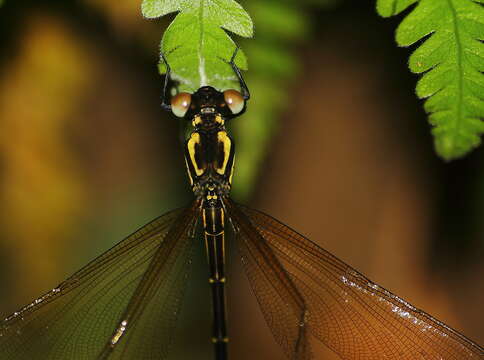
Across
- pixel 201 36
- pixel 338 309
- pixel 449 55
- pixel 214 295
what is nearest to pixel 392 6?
pixel 449 55

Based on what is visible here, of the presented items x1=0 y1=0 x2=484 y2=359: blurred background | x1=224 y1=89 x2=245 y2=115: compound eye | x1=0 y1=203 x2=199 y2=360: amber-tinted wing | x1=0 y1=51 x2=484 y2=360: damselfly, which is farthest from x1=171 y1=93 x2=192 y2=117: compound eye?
x1=0 y1=0 x2=484 y2=359: blurred background

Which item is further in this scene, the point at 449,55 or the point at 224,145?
the point at 224,145

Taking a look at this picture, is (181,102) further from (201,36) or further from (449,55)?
(449,55)

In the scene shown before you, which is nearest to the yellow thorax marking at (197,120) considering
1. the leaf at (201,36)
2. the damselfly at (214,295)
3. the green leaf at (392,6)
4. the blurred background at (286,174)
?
the damselfly at (214,295)

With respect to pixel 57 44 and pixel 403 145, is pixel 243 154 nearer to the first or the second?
pixel 57 44

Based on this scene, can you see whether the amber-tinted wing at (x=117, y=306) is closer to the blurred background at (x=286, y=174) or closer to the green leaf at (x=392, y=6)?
the blurred background at (x=286, y=174)

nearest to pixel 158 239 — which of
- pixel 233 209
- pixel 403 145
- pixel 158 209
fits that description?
pixel 233 209

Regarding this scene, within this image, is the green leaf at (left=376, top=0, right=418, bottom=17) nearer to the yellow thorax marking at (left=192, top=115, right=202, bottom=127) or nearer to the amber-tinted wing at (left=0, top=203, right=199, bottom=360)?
the yellow thorax marking at (left=192, top=115, right=202, bottom=127)
